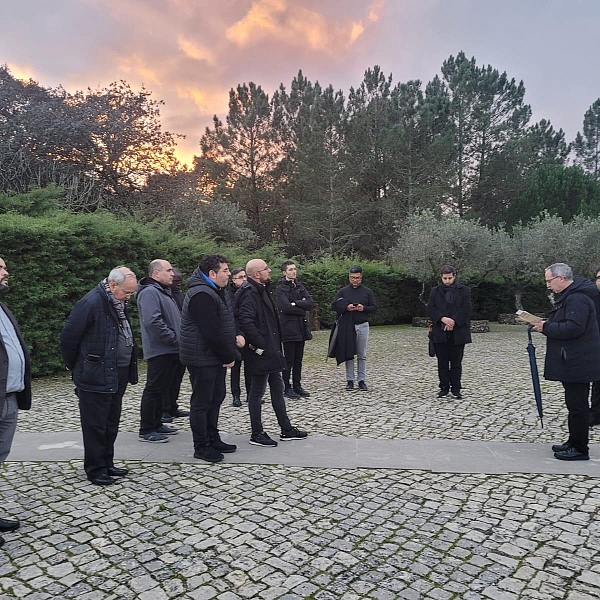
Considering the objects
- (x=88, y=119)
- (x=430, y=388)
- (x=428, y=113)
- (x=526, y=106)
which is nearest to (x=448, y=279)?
(x=430, y=388)

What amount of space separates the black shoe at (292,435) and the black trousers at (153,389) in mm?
1427

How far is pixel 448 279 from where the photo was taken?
7824 mm

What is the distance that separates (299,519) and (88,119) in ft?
55.5

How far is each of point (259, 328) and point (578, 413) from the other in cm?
323

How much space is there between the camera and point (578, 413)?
16.0 ft

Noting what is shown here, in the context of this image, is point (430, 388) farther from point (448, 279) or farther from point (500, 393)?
point (448, 279)

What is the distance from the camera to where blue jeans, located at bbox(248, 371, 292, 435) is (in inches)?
217

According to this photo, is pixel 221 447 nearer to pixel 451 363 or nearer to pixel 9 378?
pixel 9 378

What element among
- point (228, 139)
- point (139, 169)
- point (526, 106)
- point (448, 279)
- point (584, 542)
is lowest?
point (584, 542)

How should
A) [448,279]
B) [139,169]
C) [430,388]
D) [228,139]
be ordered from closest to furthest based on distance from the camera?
[448,279] < [430,388] < [139,169] < [228,139]

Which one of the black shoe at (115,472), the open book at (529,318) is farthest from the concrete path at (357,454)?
the open book at (529,318)

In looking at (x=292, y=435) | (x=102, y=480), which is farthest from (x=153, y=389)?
(x=292, y=435)

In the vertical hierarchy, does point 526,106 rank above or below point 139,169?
above

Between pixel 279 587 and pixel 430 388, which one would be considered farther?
pixel 430 388
